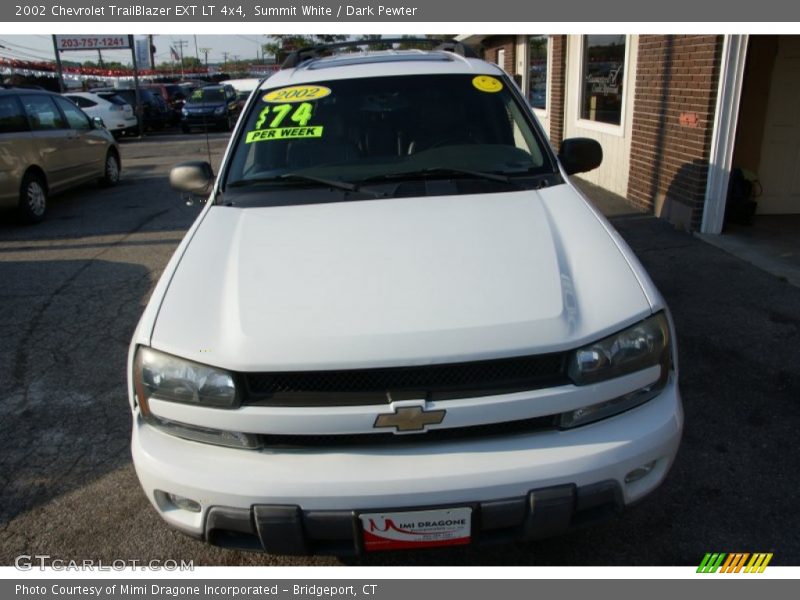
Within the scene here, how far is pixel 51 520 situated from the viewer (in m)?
2.92

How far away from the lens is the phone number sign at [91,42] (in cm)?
2472

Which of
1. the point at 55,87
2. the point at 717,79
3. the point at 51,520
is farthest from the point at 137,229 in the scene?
the point at 55,87

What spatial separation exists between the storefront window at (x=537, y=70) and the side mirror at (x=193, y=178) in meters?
11.0

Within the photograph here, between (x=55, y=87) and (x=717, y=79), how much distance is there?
34859 mm

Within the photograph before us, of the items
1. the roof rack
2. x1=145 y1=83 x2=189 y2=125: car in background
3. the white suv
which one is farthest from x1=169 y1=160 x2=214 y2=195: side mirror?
x1=145 y1=83 x2=189 y2=125: car in background

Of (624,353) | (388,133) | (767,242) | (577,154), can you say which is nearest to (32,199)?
(388,133)

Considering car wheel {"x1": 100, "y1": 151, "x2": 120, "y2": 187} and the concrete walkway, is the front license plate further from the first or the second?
car wheel {"x1": 100, "y1": 151, "x2": 120, "y2": 187}

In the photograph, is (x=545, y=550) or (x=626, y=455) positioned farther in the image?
(x=545, y=550)

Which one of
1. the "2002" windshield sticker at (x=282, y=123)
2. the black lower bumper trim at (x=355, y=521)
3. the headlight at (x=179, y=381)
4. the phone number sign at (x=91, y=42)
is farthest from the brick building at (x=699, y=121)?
the phone number sign at (x=91, y=42)

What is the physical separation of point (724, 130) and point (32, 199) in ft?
28.5

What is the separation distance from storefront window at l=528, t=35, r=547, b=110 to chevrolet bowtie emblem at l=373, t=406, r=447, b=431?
1247 centimetres

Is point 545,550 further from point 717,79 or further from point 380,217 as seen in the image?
point 717,79

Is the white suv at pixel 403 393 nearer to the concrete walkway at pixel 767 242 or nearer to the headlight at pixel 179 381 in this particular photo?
the headlight at pixel 179 381

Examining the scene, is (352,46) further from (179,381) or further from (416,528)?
(416,528)
